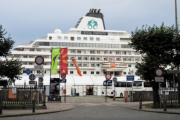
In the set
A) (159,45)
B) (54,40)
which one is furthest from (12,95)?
(54,40)

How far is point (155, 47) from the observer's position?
18.5 m

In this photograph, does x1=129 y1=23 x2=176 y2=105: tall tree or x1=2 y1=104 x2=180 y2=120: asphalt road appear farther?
x1=129 y1=23 x2=176 y2=105: tall tree

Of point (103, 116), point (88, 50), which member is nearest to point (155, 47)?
point (103, 116)

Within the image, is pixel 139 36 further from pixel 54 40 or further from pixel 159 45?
pixel 54 40

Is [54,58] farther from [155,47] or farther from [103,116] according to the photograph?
[103,116]

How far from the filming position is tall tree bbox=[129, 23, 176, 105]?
18500 mm

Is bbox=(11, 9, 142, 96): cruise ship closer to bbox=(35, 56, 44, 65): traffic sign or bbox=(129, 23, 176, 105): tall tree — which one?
bbox=(129, 23, 176, 105): tall tree

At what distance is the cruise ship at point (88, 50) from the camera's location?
184 ft

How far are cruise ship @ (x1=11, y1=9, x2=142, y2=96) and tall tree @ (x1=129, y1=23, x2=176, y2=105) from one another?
3638cm

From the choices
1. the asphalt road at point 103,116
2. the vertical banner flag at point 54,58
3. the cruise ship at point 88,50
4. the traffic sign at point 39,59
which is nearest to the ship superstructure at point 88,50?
the cruise ship at point 88,50

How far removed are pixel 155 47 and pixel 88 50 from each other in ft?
133

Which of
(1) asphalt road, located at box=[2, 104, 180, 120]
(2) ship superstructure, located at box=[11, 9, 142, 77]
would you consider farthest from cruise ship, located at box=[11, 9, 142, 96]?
(1) asphalt road, located at box=[2, 104, 180, 120]

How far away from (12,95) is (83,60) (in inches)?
1621

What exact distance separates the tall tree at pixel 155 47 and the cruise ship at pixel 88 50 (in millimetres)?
36381
